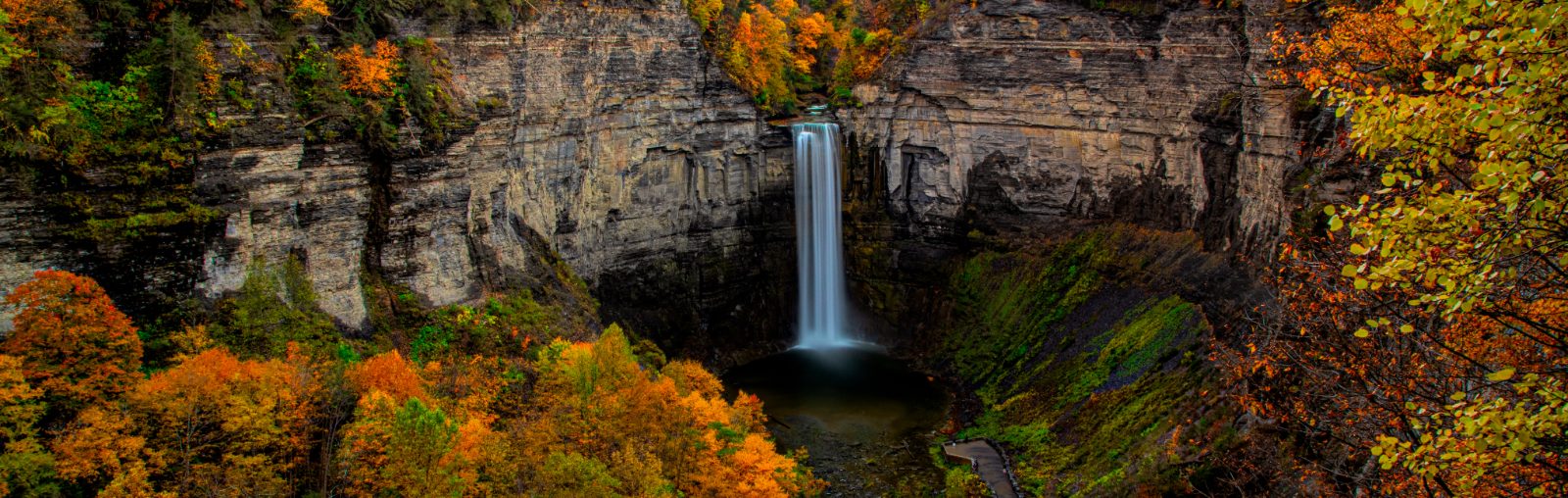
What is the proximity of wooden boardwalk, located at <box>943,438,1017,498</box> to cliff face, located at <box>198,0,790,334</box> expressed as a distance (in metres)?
19.8

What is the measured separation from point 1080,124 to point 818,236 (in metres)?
16.5

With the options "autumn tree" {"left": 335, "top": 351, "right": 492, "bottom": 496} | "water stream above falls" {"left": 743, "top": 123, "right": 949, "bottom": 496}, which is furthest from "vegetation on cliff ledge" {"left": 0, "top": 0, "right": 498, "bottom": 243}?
"water stream above falls" {"left": 743, "top": 123, "right": 949, "bottom": 496}

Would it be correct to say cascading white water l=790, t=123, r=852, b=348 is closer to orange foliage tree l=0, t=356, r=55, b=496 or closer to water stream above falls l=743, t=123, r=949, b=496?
water stream above falls l=743, t=123, r=949, b=496

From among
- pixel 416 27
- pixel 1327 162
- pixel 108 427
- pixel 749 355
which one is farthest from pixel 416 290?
pixel 1327 162

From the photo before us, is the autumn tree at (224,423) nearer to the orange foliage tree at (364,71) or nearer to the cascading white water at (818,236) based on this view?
the orange foliage tree at (364,71)

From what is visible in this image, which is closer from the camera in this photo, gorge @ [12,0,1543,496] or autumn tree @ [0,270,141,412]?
gorge @ [12,0,1543,496]

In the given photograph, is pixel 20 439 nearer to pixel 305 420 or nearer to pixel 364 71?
pixel 305 420

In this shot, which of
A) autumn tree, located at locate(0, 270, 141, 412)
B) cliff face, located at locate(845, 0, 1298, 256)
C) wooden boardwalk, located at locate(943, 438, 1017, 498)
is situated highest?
cliff face, located at locate(845, 0, 1298, 256)

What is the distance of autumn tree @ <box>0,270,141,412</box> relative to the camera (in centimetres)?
2631

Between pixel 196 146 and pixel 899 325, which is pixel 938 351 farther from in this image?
pixel 196 146

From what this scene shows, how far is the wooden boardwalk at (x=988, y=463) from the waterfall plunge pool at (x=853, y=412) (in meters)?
1.36

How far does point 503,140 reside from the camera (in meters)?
43.0

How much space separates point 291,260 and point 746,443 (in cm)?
→ 1689

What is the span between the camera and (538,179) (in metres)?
47.2
